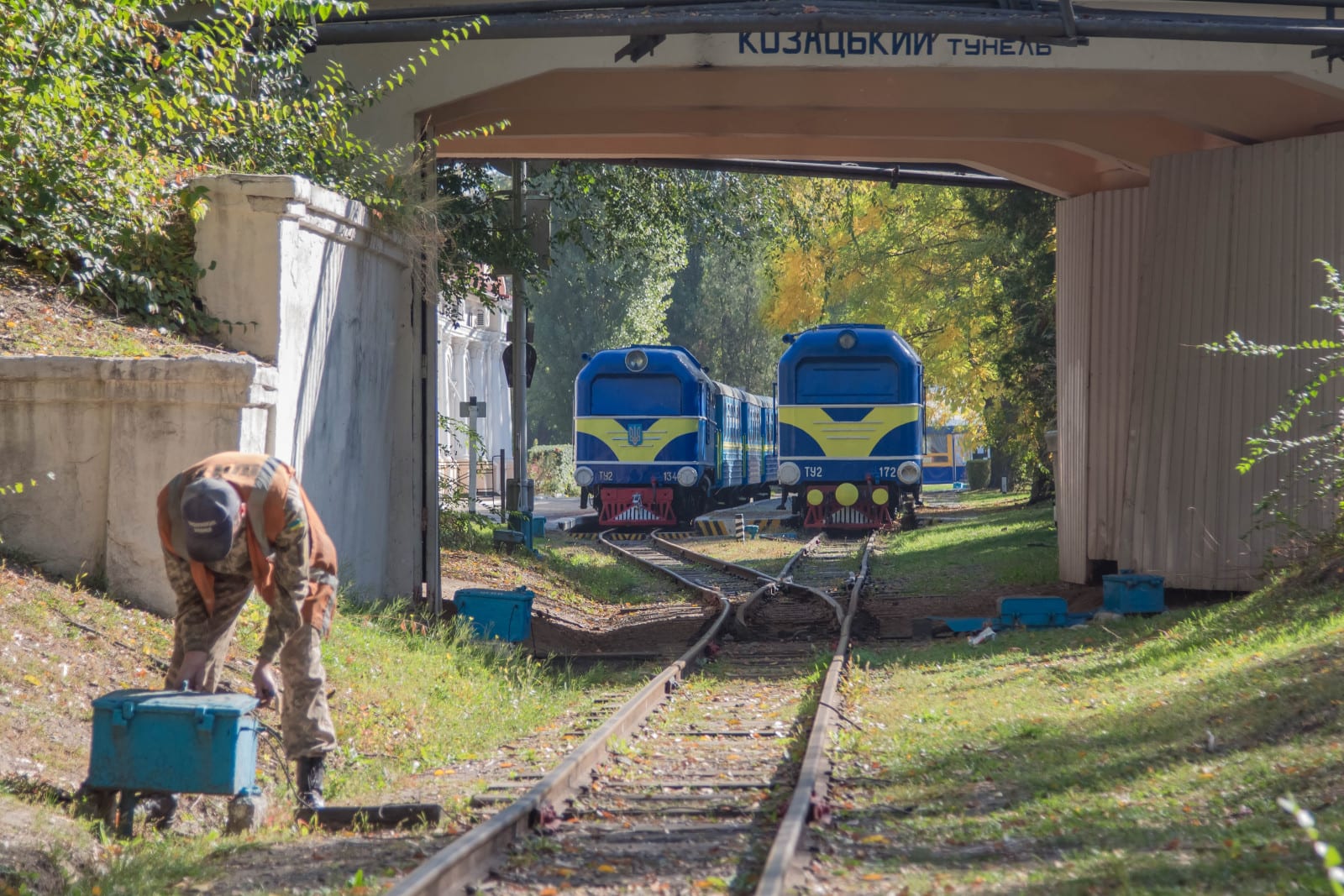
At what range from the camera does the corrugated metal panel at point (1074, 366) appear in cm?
1543

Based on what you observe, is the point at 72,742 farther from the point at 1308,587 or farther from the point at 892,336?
the point at 892,336

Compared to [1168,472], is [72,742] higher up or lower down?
lower down

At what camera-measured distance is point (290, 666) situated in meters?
6.23

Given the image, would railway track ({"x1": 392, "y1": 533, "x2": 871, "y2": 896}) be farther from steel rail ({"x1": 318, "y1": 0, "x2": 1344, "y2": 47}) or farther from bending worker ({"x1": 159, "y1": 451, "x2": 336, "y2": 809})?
steel rail ({"x1": 318, "y1": 0, "x2": 1344, "y2": 47})

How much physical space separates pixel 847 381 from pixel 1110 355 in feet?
36.8

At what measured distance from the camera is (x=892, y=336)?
1023 inches

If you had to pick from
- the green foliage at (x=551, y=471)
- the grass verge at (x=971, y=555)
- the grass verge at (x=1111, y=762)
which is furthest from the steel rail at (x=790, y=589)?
the green foliage at (x=551, y=471)

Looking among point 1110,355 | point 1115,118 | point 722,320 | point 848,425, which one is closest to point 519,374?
point 848,425

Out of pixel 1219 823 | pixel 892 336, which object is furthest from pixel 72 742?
pixel 892 336

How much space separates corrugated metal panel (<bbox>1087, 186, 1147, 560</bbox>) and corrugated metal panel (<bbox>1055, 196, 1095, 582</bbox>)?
0.12 m

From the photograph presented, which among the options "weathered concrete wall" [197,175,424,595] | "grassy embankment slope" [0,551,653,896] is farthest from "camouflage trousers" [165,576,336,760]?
"weathered concrete wall" [197,175,424,595]

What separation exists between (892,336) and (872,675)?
15.8 metres

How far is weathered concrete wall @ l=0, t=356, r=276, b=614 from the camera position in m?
8.27

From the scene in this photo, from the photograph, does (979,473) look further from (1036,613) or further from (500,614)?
(500,614)
